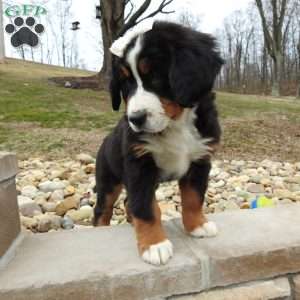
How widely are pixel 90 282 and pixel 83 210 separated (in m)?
1.79

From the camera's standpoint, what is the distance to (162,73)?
6.66 ft

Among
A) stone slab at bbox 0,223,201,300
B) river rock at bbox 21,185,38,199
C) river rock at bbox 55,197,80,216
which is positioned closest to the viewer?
stone slab at bbox 0,223,201,300

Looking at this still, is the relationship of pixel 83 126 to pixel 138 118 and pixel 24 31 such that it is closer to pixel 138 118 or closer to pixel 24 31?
pixel 138 118

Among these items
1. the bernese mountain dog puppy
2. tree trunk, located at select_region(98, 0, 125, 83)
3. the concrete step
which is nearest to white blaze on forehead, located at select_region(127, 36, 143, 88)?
the bernese mountain dog puppy

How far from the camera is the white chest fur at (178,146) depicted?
2.15 m

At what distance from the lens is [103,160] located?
2.89 m

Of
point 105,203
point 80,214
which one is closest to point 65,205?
point 80,214

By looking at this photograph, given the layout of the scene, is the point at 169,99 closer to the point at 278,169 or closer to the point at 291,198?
the point at 291,198

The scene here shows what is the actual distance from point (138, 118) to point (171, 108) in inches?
7.9

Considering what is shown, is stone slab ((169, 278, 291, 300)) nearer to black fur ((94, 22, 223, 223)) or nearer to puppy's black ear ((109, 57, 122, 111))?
black fur ((94, 22, 223, 223))

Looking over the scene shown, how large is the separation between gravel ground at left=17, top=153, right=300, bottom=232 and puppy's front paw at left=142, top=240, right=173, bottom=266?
1.37m

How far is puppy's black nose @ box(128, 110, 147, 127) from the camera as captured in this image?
193cm

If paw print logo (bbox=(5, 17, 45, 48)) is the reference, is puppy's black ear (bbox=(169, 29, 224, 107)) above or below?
below

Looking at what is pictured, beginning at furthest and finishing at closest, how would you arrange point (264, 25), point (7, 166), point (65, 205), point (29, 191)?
point (264, 25) < point (29, 191) < point (65, 205) < point (7, 166)
